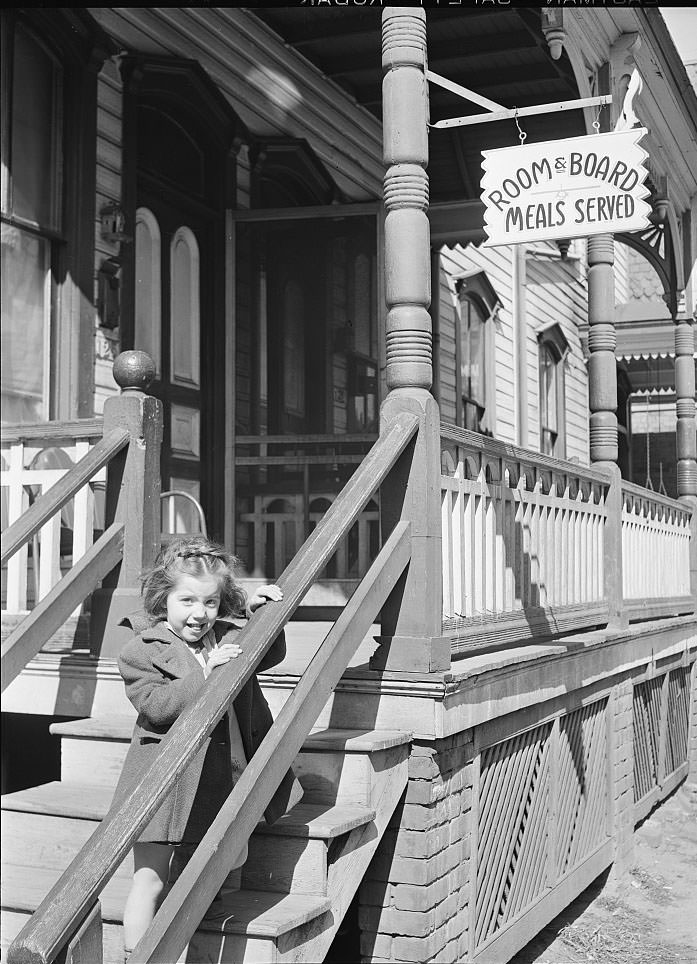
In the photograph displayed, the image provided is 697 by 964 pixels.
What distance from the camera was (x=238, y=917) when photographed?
3.25m

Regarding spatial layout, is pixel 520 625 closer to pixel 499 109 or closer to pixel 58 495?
pixel 58 495

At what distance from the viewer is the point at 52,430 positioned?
493 cm

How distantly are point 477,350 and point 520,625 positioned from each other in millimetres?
7635

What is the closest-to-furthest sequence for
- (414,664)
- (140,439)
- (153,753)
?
(153,753)
(414,664)
(140,439)

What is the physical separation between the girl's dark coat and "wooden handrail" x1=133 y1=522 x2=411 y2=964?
121mm

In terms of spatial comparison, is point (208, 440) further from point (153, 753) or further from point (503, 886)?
point (153, 753)

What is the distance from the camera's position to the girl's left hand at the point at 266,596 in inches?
136

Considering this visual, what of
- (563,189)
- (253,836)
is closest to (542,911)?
(253,836)

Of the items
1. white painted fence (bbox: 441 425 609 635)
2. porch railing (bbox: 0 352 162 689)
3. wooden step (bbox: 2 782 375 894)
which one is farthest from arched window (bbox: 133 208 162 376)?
wooden step (bbox: 2 782 375 894)

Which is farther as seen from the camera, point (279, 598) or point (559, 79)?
point (559, 79)

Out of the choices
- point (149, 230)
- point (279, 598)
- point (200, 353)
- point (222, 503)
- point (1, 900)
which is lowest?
point (1, 900)

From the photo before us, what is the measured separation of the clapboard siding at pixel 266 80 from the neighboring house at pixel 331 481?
2cm

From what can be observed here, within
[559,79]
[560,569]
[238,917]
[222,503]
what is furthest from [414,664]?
[559,79]

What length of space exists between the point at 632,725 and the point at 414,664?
12.5ft
